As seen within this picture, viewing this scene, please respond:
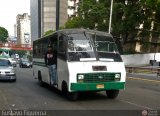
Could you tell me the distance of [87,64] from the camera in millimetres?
12875

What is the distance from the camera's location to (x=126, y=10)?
4969 cm

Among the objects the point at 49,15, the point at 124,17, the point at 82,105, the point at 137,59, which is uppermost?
the point at 49,15

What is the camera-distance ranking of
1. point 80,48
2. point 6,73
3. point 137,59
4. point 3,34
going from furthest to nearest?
point 3,34
point 137,59
point 6,73
point 80,48

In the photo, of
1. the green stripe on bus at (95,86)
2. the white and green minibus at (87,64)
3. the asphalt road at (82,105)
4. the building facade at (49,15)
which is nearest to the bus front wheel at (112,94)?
→ the white and green minibus at (87,64)

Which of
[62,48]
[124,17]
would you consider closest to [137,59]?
[124,17]

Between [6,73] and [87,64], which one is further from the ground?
[87,64]

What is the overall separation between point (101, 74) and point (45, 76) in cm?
528

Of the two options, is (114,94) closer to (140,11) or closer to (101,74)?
(101,74)

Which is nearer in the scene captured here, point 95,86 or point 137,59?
point 95,86

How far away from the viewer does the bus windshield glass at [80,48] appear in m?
13.2

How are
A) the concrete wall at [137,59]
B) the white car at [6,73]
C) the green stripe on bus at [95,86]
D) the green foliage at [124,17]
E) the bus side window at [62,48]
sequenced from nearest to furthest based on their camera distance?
the green stripe on bus at [95,86] < the bus side window at [62,48] < the white car at [6,73] < the green foliage at [124,17] < the concrete wall at [137,59]

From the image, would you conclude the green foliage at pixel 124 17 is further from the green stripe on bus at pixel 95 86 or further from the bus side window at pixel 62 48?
the green stripe on bus at pixel 95 86

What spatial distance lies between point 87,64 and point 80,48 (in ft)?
2.90

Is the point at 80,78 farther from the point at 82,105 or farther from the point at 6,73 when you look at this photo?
the point at 6,73
